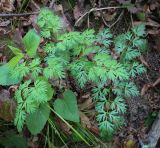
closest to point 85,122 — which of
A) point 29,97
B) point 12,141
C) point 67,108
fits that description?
point 67,108

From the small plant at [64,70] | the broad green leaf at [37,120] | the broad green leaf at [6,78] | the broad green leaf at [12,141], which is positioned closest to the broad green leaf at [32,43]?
the small plant at [64,70]

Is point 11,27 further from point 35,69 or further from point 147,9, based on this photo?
point 147,9

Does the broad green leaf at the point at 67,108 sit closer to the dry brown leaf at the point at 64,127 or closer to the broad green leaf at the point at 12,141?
the dry brown leaf at the point at 64,127

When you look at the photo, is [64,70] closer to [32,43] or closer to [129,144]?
[32,43]

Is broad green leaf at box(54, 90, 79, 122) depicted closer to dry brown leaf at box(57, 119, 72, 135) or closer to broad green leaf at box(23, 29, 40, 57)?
dry brown leaf at box(57, 119, 72, 135)

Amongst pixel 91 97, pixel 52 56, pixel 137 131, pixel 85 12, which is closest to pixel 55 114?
pixel 91 97
